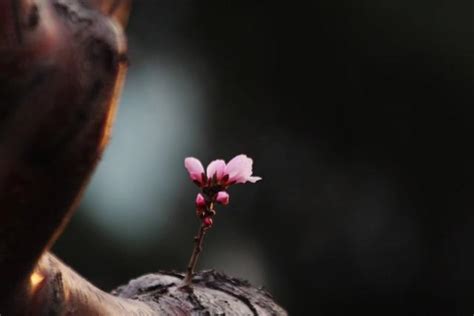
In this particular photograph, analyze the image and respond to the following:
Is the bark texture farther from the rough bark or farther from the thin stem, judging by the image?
the rough bark

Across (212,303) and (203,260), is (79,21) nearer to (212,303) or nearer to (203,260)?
(212,303)

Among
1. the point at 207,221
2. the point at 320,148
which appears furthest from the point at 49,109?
the point at 320,148

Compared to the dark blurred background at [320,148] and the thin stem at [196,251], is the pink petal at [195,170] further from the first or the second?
the dark blurred background at [320,148]

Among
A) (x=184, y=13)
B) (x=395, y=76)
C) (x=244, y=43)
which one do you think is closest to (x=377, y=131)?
(x=395, y=76)

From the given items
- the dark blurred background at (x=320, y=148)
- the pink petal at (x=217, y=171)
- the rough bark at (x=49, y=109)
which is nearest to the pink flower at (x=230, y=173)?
the pink petal at (x=217, y=171)

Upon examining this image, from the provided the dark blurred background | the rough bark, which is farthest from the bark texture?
the dark blurred background

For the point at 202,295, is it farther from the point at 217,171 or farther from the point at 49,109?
the point at 49,109
